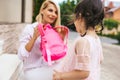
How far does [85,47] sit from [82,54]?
0.05 m

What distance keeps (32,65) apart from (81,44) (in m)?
1.01

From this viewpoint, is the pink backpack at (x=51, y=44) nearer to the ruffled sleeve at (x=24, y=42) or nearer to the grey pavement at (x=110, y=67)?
the ruffled sleeve at (x=24, y=42)

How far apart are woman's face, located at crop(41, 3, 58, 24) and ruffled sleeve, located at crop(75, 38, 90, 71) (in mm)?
956

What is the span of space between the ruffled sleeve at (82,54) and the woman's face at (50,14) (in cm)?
96

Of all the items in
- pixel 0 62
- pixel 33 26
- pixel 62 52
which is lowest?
pixel 0 62

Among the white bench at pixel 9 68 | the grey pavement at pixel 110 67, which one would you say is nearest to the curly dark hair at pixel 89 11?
the white bench at pixel 9 68

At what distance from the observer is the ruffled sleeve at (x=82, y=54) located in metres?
2.18

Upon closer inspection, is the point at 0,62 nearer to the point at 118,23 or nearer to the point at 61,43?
the point at 61,43

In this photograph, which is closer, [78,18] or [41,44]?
[78,18]

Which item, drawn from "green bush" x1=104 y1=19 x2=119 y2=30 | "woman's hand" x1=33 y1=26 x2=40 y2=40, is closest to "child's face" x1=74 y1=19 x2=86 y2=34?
"woman's hand" x1=33 y1=26 x2=40 y2=40

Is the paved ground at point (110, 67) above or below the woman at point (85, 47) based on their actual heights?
below

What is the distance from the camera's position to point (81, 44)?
2174 mm

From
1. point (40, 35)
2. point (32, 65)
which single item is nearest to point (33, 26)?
point (40, 35)

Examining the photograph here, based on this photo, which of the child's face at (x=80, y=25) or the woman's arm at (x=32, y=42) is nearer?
the child's face at (x=80, y=25)
